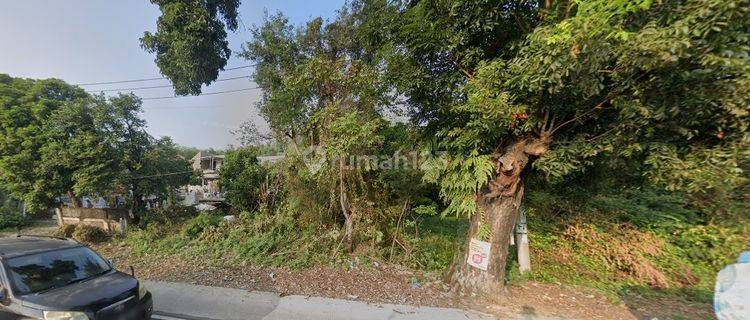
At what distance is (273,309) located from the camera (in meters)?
4.71

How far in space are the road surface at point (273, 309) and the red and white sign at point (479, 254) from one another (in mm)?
776

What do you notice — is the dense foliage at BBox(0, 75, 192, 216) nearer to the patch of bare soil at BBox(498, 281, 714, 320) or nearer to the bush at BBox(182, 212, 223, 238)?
the bush at BBox(182, 212, 223, 238)

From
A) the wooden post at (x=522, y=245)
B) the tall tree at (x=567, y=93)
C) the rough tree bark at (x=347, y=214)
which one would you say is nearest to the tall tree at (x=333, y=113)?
the rough tree bark at (x=347, y=214)

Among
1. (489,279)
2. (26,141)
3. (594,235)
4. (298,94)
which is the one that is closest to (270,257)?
(298,94)

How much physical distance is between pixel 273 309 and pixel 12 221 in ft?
56.6

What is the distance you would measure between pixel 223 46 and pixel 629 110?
33.7ft

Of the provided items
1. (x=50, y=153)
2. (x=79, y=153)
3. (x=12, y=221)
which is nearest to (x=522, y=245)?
(x=79, y=153)

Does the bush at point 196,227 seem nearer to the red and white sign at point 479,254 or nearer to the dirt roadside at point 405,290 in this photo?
the dirt roadside at point 405,290

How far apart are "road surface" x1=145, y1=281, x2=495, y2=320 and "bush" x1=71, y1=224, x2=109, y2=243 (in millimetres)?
6242

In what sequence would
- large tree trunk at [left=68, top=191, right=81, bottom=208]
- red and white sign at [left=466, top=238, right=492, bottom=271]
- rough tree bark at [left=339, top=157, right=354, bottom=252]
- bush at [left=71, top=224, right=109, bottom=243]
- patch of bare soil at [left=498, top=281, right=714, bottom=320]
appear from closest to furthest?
patch of bare soil at [left=498, top=281, right=714, bottom=320] → red and white sign at [left=466, top=238, right=492, bottom=271] → rough tree bark at [left=339, top=157, right=354, bottom=252] → bush at [left=71, top=224, right=109, bottom=243] → large tree trunk at [left=68, top=191, right=81, bottom=208]

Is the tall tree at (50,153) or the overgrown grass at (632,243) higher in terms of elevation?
the tall tree at (50,153)

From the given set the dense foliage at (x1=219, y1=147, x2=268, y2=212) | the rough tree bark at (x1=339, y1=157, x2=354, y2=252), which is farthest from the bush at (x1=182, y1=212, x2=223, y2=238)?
the rough tree bark at (x1=339, y1=157, x2=354, y2=252)

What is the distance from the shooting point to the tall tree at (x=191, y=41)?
8.30 metres

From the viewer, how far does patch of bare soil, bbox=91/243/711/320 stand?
14.8ft
